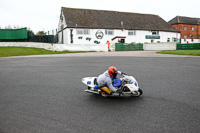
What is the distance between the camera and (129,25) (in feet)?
143

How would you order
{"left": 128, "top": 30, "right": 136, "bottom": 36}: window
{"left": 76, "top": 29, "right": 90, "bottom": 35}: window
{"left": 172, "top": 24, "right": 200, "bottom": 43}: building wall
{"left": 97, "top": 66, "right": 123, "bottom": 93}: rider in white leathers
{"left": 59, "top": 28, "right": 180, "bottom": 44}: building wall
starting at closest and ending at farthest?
{"left": 97, "top": 66, "right": 123, "bottom": 93}: rider in white leathers < {"left": 59, "top": 28, "right": 180, "bottom": 44}: building wall < {"left": 76, "top": 29, "right": 90, "bottom": 35}: window < {"left": 128, "top": 30, "right": 136, "bottom": 36}: window < {"left": 172, "top": 24, "right": 200, "bottom": 43}: building wall

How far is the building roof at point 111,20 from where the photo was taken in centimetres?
3953

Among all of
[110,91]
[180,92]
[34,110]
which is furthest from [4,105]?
[180,92]

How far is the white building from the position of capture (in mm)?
38750

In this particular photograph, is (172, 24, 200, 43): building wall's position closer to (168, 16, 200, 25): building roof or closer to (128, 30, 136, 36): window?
(168, 16, 200, 25): building roof

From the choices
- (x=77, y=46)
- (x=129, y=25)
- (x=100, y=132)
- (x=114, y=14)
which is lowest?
(x=100, y=132)

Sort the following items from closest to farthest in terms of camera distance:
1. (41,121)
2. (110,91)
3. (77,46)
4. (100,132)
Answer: (100,132) < (41,121) < (110,91) < (77,46)

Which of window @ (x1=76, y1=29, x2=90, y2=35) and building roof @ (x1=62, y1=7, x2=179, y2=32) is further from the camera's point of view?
building roof @ (x1=62, y1=7, x2=179, y2=32)

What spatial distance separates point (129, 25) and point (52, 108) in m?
40.9

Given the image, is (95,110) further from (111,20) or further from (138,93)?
(111,20)

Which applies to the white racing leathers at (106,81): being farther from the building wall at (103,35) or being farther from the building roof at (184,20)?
the building roof at (184,20)

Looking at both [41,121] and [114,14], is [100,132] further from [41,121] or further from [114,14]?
[114,14]

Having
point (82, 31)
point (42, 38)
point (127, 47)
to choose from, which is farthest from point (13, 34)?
point (127, 47)

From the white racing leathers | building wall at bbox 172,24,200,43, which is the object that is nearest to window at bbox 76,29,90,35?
Answer: the white racing leathers
